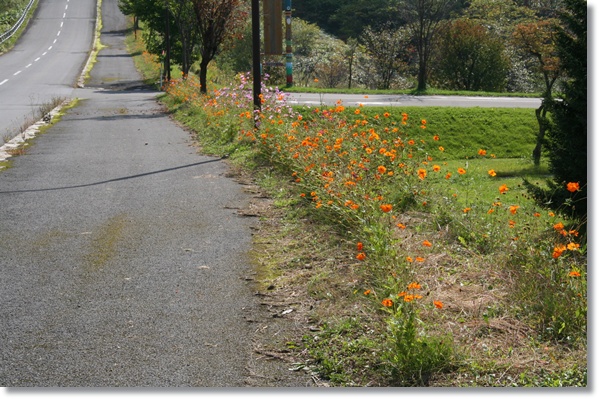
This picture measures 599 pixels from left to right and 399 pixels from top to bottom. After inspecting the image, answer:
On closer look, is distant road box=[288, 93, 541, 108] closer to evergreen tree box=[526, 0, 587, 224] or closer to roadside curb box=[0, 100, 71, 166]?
roadside curb box=[0, 100, 71, 166]

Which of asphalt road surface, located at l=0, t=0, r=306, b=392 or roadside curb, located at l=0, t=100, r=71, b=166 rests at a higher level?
roadside curb, located at l=0, t=100, r=71, b=166

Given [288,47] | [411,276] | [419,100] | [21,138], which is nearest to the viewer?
[411,276]

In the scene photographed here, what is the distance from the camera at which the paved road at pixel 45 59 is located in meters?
27.8

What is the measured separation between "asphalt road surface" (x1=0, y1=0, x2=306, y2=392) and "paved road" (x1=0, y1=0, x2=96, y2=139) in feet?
27.0

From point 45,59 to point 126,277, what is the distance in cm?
4938

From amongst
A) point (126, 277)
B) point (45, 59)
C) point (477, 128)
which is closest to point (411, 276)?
point (126, 277)

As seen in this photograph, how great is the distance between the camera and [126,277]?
600cm

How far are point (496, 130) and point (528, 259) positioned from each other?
2163 cm

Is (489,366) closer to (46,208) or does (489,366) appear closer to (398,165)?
(398,165)

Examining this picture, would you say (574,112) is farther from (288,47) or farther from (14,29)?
(14,29)

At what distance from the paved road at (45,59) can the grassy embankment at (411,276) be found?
11971mm

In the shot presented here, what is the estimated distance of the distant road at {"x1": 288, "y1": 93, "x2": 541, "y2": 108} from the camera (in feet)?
92.4

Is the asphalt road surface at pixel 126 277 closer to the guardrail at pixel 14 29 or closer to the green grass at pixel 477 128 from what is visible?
the green grass at pixel 477 128

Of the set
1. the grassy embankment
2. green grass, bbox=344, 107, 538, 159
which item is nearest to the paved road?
the grassy embankment
